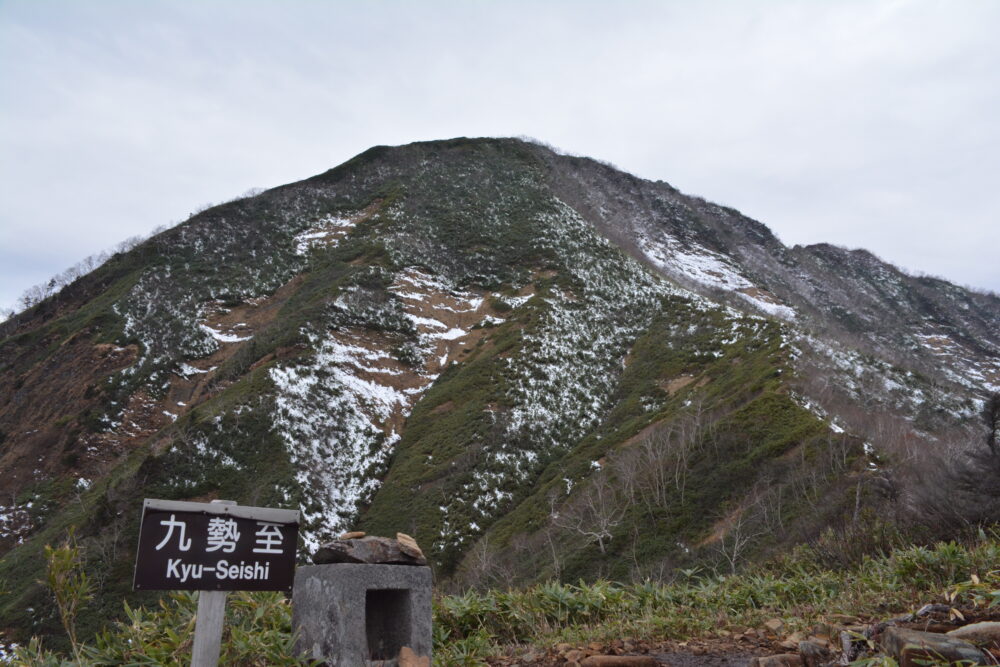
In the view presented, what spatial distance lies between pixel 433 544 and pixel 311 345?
17.4m

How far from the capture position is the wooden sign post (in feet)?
12.1

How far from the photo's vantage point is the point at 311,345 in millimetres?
39969

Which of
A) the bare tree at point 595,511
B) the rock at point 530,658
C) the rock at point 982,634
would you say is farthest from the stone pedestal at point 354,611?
the bare tree at point 595,511

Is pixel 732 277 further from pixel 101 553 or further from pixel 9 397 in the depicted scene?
pixel 9 397

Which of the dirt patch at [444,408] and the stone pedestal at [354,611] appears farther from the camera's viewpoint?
the dirt patch at [444,408]

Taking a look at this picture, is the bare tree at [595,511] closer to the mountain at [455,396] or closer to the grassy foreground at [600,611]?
the mountain at [455,396]

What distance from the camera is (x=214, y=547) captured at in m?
3.87

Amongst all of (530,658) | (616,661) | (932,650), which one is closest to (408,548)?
(530,658)

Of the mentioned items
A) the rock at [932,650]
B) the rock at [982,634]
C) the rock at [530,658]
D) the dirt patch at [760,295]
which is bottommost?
the rock at [530,658]

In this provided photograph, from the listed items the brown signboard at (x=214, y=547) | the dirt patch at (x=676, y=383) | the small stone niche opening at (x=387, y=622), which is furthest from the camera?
the dirt patch at (x=676, y=383)

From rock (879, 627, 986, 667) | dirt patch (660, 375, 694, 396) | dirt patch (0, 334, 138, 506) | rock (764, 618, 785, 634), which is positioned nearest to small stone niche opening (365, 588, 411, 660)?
rock (764, 618, 785, 634)

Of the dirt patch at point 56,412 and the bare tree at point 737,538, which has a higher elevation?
the dirt patch at point 56,412

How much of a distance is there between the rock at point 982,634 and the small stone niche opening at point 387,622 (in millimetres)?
3827

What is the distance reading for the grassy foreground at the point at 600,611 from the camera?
459 centimetres
